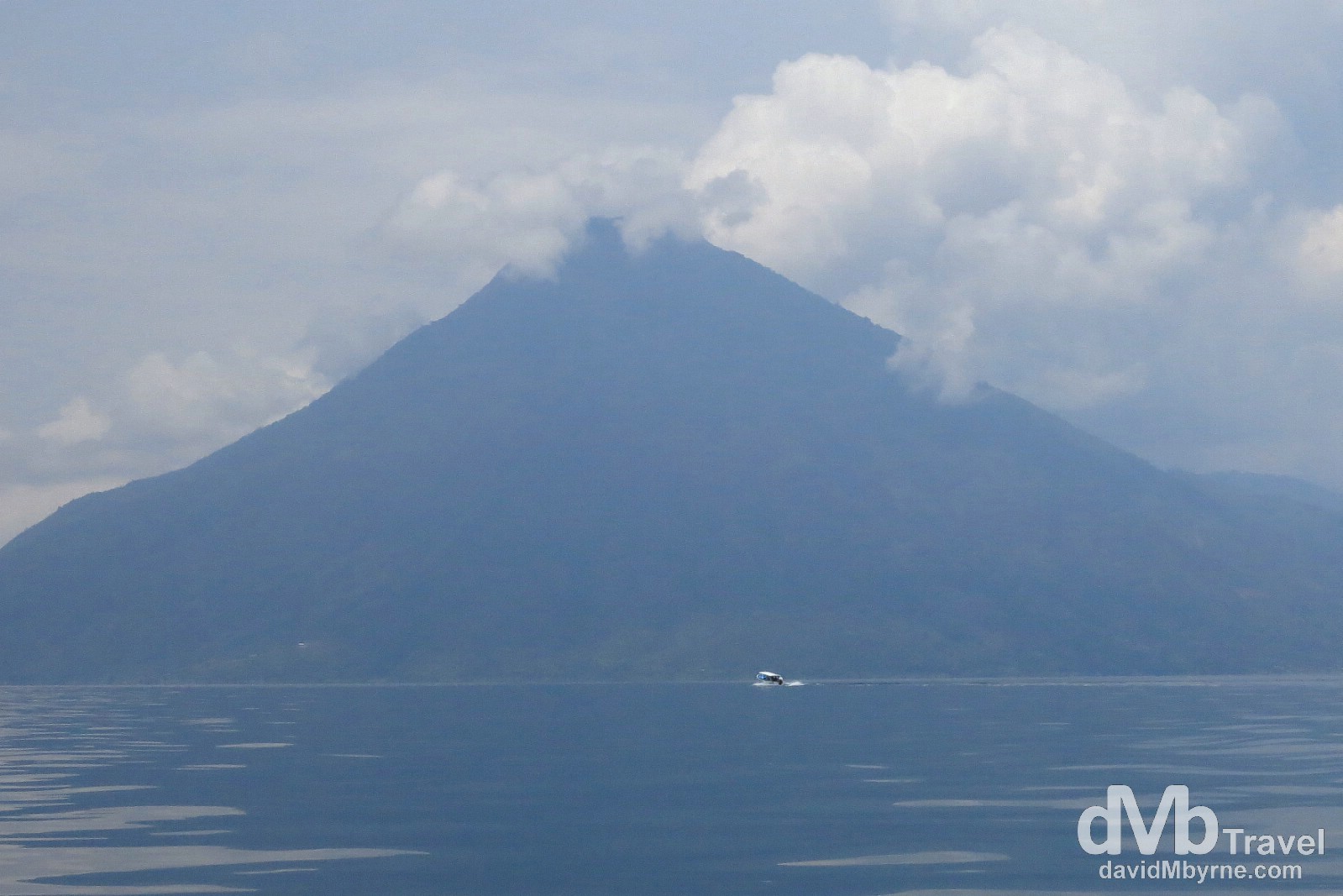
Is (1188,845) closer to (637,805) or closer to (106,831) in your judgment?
(637,805)

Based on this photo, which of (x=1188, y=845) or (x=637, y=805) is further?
(x=637, y=805)

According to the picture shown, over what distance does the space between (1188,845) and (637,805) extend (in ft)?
63.0

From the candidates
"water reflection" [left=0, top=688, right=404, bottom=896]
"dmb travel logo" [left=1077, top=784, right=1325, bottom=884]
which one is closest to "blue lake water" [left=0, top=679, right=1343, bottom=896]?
"water reflection" [left=0, top=688, right=404, bottom=896]

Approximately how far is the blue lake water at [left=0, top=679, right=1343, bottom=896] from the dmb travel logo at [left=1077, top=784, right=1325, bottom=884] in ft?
1.40

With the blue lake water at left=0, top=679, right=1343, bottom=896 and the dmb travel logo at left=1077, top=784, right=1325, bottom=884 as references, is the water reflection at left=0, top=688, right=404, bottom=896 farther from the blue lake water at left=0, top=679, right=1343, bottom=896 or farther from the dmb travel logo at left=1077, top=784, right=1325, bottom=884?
the dmb travel logo at left=1077, top=784, right=1325, bottom=884

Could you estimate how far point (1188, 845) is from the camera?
48.3 metres

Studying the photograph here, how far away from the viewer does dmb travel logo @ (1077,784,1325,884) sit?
44.0 m

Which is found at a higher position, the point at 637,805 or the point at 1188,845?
the point at 637,805

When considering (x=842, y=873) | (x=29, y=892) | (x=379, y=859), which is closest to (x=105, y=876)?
(x=29, y=892)

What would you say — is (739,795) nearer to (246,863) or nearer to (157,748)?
(246,863)


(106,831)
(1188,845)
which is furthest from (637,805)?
(1188,845)

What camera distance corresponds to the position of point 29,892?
40906 mm

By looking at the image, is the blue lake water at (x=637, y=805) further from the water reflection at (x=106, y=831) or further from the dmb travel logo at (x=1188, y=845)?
the dmb travel logo at (x=1188, y=845)

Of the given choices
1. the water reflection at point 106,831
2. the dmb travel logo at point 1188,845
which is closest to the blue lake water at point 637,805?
the water reflection at point 106,831
